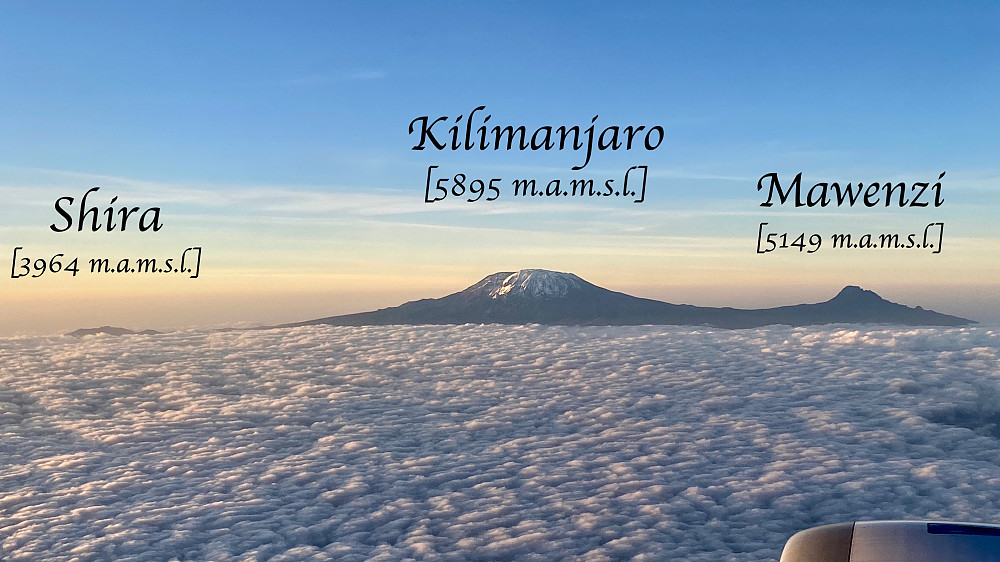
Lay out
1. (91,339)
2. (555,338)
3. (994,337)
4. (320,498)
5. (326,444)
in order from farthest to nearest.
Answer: (91,339)
(555,338)
(994,337)
(326,444)
(320,498)

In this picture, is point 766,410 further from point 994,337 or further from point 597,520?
point 994,337

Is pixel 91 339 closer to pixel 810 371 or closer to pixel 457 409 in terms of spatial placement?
pixel 457 409

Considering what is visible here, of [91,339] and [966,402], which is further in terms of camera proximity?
[91,339]

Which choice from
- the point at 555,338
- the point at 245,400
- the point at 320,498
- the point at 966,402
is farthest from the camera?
the point at 555,338

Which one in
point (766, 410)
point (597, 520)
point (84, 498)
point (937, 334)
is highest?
point (937, 334)

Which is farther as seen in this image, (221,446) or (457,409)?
(457,409)

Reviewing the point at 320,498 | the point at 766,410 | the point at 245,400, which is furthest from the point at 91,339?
the point at 766,410

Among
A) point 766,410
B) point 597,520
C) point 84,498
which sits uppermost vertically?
point 766,410

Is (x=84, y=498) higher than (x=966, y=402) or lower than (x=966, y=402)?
lower

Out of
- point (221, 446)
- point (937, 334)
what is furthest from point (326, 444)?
point (937, 334)
